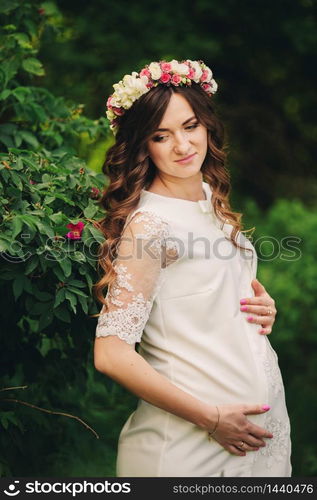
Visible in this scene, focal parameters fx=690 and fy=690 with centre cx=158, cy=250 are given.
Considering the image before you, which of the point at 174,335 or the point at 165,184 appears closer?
the point at 174,335

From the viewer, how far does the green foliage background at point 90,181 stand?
2.59 meters

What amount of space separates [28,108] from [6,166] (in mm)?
1117

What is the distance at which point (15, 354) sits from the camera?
128 inches

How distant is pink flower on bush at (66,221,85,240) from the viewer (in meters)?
2.52

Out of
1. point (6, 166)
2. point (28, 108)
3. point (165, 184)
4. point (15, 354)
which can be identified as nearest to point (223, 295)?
point (165, 184)

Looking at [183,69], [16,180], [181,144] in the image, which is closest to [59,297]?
[16,180]

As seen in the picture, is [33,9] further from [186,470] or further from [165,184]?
[186,470]

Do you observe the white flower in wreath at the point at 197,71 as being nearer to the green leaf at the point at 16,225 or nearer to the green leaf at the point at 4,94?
the green leaf at the point at 16,225

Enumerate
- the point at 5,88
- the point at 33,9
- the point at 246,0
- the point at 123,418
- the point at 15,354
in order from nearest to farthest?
the point at 15,354, the point at 5,88, the point at 33,9, the point at 123,418, the point at 246,0

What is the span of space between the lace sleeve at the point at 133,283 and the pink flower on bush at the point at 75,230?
0.18 meters

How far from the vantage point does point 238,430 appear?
8.10 ft

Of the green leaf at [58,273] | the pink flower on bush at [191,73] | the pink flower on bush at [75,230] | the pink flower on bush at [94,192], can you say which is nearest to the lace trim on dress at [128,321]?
the green leaf at [58,273]

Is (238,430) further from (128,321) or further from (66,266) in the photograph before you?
(66,266)

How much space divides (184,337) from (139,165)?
702mm
